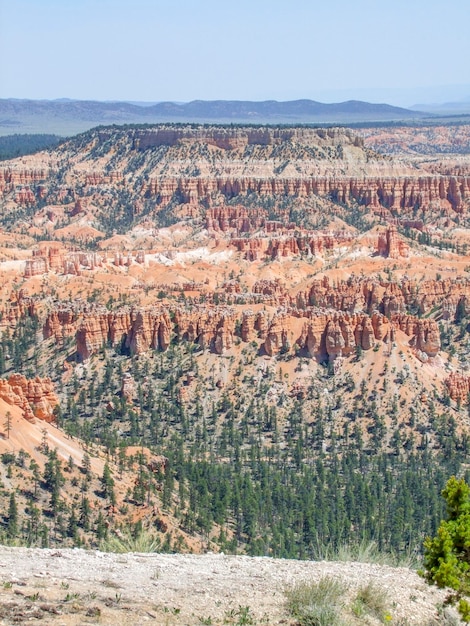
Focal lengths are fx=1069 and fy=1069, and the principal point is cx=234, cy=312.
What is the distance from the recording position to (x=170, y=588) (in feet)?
87.1

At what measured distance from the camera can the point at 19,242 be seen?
162 metres

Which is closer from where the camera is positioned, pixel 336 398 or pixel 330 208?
pixel 336 398

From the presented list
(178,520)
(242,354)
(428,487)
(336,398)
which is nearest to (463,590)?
(178,520)

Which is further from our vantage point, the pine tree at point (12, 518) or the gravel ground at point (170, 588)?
the pine tree at point (12, 518)

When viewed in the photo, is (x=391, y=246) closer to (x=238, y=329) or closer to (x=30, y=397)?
(x=238, y=329)

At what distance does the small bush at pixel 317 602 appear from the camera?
24578 mm

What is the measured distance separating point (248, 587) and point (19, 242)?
459 ft

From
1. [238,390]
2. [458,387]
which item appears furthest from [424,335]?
[238,390]

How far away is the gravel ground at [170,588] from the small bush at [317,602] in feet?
0.89

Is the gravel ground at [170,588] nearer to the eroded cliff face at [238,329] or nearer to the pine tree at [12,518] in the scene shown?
the pine tree at [12,518]

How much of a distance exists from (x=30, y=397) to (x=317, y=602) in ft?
131

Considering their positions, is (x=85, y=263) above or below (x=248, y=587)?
below

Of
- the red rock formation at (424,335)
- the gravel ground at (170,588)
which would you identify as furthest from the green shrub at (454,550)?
the red rock formation at (424,335)

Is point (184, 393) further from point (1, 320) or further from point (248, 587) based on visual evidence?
point (248, 587)
